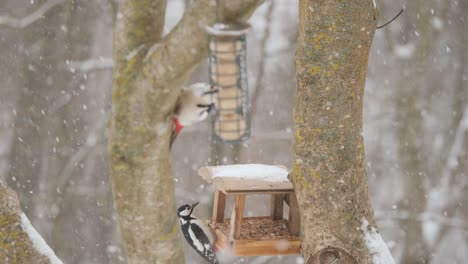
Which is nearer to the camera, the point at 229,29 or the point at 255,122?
the point at 229,29

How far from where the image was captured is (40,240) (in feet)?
10.8

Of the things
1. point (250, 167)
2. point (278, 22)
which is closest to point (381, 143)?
point (278, 22)

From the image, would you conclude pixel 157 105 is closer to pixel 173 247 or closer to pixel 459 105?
pixel 173 247

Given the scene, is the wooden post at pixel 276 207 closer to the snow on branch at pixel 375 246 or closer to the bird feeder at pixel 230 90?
the snow on branch at pixel 375 246

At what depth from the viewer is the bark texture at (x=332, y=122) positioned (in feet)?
12.0

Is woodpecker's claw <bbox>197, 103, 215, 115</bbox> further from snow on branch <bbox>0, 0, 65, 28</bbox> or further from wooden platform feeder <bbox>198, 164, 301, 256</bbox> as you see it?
snow on branch <bbox>0, 0, 65, 28</bbox>

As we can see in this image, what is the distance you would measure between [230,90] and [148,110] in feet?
1.28

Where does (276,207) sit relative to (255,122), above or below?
above

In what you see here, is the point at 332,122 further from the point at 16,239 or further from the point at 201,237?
the point at 16,239

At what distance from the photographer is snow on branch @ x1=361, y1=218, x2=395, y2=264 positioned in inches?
143

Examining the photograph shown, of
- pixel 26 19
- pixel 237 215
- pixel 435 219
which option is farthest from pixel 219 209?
pixel 435 219

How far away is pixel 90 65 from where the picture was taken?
8.21 m

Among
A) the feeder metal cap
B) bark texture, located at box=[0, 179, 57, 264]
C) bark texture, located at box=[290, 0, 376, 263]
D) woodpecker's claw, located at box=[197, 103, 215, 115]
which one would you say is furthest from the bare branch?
the feeder metal cap

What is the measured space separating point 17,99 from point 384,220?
4802 mm
